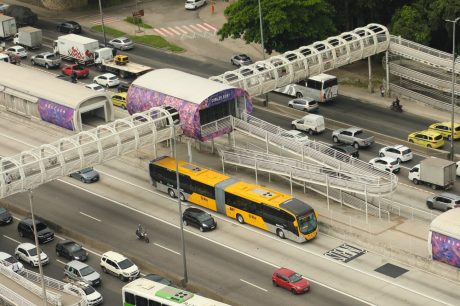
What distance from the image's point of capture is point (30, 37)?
15688 centimetres

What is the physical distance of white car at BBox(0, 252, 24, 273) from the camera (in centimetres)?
8972

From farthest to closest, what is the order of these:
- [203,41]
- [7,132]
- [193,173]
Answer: [203,41] < [7,132] < [193,173]

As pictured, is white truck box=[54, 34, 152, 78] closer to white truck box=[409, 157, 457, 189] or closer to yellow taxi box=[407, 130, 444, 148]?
yellow taxi box=[407, 130, 444, 148]

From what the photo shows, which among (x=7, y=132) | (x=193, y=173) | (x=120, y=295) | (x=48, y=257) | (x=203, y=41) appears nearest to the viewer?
(x=120, y=295)

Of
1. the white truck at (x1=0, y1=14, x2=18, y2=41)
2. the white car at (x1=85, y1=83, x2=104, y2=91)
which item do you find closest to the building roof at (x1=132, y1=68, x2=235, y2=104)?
the white car at (x1=85, y1=83, x2=104, y2=91)

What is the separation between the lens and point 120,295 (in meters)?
89.4

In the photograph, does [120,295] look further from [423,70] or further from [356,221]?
[423,70]

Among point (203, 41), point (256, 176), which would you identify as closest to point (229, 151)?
point (256, 176)

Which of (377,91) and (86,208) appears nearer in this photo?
(86,208)

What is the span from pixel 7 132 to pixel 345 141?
39.2m

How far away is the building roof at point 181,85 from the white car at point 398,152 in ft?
56.0

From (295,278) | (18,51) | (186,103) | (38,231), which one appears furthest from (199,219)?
(18,51)

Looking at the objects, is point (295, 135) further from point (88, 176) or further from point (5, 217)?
point (5, 217)

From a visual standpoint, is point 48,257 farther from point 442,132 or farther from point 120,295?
point 442,132
